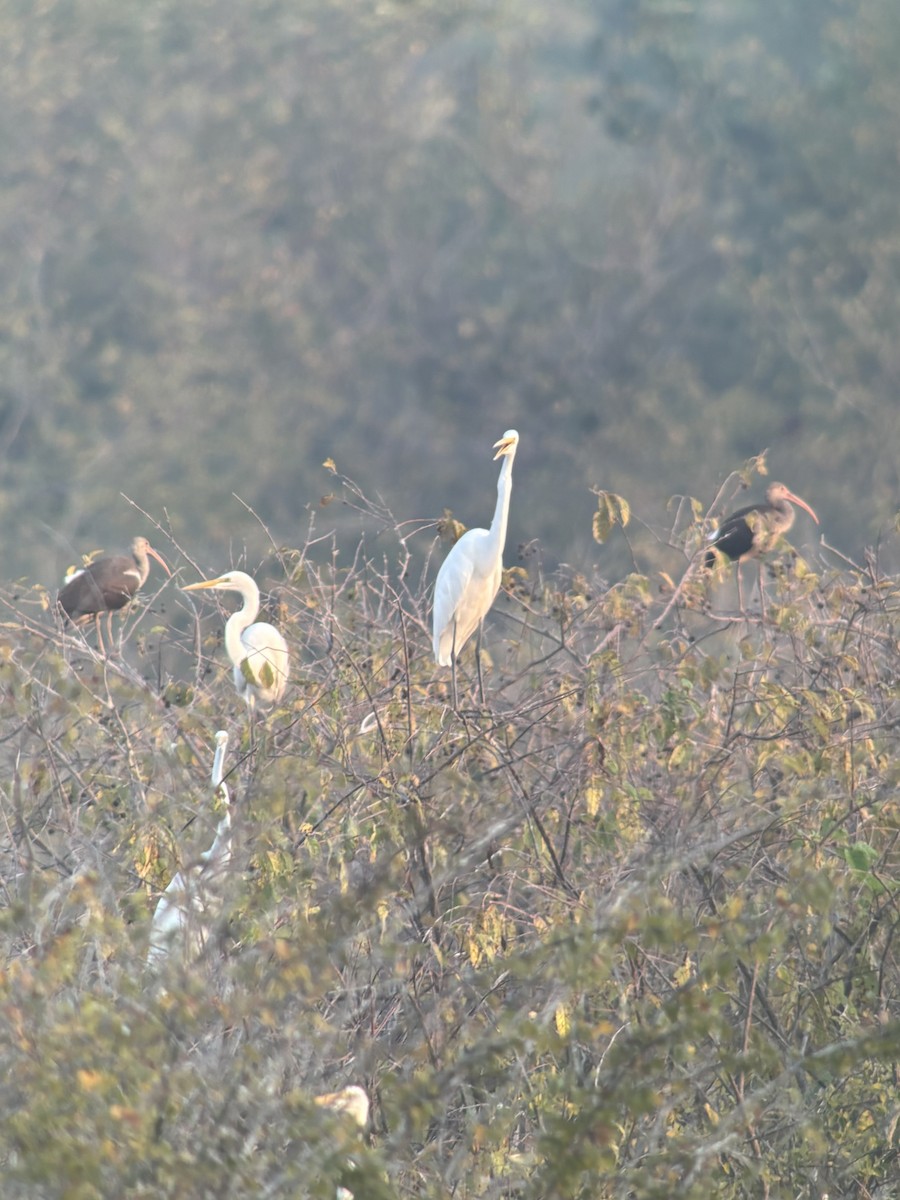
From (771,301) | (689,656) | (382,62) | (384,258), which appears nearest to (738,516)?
(689,656)

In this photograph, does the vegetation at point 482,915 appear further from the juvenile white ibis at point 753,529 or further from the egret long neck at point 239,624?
the egret long neck at point 239,624

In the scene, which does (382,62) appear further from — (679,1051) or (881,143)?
(679,1051)

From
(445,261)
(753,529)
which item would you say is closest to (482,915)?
(753,529)

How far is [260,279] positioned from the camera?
70.6 feet

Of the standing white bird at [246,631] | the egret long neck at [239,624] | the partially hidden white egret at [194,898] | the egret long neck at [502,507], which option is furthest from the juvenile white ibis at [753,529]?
the partially hidden white egret at [194,898]

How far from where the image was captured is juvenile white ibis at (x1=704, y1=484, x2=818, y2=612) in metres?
4.93

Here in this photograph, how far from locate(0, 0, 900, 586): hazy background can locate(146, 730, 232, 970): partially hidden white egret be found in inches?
551

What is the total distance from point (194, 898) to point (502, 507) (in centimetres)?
326

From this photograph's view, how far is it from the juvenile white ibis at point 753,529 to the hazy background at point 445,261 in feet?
32.2

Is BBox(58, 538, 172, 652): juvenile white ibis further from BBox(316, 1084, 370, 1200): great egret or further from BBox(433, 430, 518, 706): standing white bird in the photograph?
BBox(316, 1084, 370, 1200): great egret

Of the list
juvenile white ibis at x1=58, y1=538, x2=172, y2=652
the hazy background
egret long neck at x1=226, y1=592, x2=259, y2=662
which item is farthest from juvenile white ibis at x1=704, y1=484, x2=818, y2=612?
the hazy background

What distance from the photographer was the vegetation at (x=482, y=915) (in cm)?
225

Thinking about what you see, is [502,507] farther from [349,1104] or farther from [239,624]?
[349,1104]

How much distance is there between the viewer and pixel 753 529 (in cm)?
512
